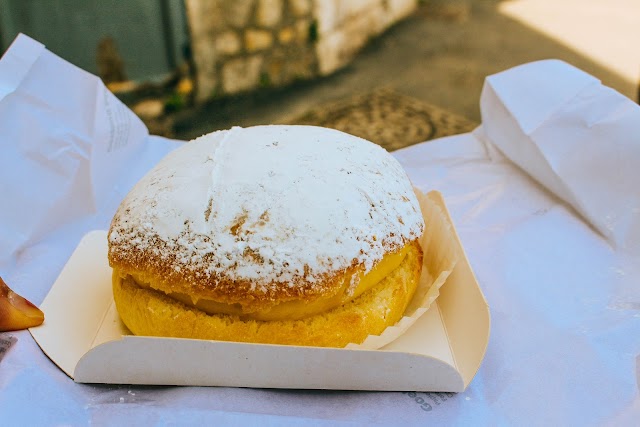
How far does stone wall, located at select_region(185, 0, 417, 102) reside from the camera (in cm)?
322

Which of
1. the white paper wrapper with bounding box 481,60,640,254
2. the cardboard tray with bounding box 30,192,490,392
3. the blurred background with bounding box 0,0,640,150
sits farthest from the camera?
the blurred background with bounding box 0,0,640,150

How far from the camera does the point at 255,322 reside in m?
1.03

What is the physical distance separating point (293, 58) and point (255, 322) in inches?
113

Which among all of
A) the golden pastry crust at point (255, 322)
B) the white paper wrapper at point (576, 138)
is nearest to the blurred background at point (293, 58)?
the white paper wrapper at point (576, 138)

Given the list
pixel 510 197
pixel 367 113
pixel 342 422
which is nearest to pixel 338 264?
pixel 342 422

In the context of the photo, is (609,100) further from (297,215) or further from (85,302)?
(85,302)

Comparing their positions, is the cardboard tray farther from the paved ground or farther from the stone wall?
the stone wall

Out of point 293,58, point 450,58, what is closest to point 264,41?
point 293,58

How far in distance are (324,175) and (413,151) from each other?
2.55 feet

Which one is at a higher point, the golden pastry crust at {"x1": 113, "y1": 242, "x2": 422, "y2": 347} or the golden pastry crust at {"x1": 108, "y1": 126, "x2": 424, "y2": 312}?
the golden pastry crust at {"x1": 108, "y1": 126, "x2": 424, "y2": 312}

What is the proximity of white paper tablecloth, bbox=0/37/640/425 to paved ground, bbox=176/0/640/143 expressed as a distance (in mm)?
1608

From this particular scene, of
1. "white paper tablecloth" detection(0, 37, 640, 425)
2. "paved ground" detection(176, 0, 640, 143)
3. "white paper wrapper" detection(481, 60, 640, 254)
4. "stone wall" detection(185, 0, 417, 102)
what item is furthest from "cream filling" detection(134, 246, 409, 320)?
"stone wall" detection(185, 0, 417, 102)

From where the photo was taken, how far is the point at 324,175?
1097mm

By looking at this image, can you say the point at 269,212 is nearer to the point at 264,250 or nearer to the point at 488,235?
the point at 264,250
